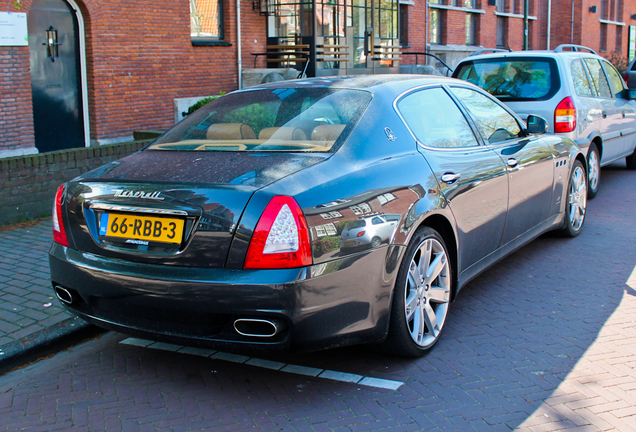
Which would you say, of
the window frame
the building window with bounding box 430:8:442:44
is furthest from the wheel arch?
the building window with bounding box 430:8:442:44

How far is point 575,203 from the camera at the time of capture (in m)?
6.44

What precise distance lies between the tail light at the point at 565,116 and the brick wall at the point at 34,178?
5631mm

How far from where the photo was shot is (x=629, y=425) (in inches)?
119

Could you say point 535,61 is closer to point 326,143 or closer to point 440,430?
point 326,143

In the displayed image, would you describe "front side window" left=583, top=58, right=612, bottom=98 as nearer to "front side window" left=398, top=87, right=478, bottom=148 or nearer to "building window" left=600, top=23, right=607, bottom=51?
"front side window" left=398, top=87, right=478, bottom=148

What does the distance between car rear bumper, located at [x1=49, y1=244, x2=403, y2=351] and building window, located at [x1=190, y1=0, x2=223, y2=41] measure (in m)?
11.9

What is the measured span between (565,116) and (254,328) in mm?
5913

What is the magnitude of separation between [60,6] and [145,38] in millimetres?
1754

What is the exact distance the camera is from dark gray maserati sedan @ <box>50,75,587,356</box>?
3.01m

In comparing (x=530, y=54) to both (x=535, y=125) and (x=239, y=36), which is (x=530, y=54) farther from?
(x=239, y=36)

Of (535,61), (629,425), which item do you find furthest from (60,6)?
(629,425)

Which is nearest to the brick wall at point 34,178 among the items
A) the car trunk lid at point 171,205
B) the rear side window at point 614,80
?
the car trunk lid at point 171,205

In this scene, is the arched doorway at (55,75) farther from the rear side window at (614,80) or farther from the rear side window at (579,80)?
the rear side window at (614,80)

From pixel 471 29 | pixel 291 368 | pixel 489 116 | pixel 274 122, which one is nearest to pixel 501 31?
pixel 471 29
